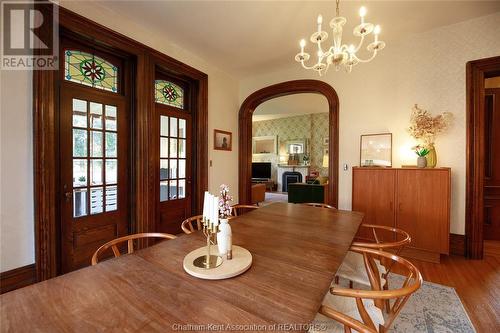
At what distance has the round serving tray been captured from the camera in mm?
994

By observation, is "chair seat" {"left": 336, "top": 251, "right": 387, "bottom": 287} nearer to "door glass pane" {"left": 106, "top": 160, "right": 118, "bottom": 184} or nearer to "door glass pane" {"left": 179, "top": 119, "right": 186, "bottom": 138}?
"door glass pane" {"left": 106, "top": 160, "right": 118, "bottom": 184}

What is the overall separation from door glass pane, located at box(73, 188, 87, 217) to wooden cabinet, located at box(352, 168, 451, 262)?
3.49m

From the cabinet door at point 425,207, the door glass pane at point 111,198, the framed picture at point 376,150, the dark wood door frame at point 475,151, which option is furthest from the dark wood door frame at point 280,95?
the door glass pane at point 111,198

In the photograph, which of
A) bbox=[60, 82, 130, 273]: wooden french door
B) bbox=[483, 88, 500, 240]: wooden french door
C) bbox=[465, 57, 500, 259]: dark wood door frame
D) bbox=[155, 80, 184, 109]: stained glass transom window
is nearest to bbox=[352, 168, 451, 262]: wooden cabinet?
bbox=[465, 57, 500, 259]: dark wood door frame

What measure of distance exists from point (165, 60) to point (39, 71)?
150 centimetres

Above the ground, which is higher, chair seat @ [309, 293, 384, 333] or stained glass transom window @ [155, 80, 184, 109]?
stained glass transom window @ [155, 80, 184, 109]

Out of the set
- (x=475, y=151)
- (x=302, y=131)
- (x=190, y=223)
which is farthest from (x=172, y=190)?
(x=302, y=131)

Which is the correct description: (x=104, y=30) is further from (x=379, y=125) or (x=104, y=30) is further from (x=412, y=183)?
(x=412, y=183)

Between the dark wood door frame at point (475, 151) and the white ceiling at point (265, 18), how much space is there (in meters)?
0.69

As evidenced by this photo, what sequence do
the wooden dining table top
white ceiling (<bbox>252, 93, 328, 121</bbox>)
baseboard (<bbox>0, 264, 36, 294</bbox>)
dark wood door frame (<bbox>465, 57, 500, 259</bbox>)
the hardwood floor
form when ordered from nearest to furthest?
the wooden dining table top → the hardwood floor → baseboard (<bbox>0, 264, 36, 294</bbox>) → dark wood door frame (<bbox>465, 57, 500, 259</bbox>) → white ceiling (<bbox>252, 93, 328, 121</bbox>)

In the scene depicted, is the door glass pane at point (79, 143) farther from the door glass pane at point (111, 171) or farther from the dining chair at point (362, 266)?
the dining chair at point (362, 266)

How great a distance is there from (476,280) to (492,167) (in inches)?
85.1

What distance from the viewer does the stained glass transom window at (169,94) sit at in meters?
3.40

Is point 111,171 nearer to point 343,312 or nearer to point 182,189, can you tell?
point 182,189
